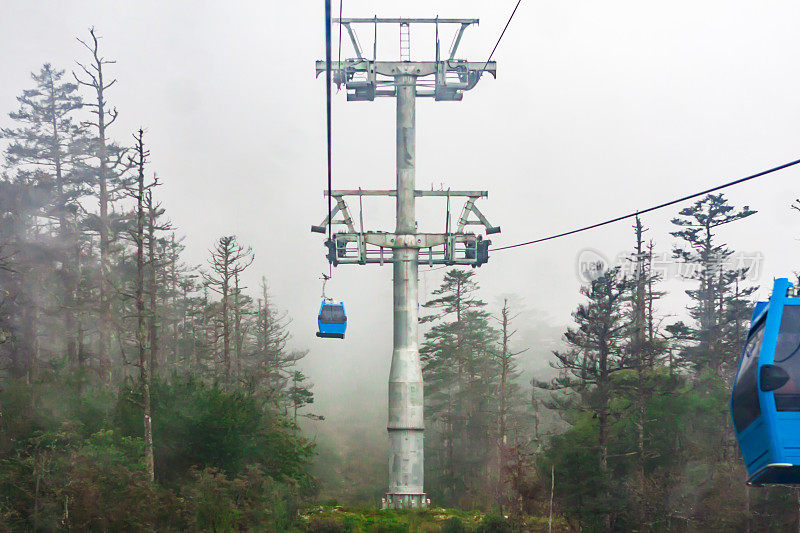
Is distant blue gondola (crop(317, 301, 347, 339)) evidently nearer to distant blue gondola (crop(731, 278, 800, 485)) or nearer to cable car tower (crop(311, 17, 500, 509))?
cable car tower (crop(311, 17, 500, 509))

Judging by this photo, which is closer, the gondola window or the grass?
the gondola window

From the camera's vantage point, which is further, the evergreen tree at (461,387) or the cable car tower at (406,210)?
the evergreen tree at (461,387)

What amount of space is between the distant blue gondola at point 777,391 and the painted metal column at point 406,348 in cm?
2546

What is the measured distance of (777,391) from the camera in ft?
37.8

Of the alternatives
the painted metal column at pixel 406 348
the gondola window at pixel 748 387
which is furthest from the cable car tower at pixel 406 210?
the gondola window at pixel 748 387

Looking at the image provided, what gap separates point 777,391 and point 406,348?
27.3m

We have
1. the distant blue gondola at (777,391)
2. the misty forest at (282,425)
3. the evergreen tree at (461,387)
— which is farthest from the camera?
the evergreen tree at (461,387)

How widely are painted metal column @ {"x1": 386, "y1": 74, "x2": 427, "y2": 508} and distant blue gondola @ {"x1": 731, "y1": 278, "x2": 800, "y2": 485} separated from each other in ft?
83.5

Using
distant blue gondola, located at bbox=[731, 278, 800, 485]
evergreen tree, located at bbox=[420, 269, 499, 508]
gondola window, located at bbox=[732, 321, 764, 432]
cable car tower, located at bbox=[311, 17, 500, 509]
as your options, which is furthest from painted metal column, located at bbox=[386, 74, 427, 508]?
evergreen tree, located at bbox=[420, 269, 499, 508]

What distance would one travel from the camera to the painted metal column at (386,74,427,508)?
37.8m

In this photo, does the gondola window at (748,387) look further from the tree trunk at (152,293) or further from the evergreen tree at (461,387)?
the evergreen tree at (461,387)

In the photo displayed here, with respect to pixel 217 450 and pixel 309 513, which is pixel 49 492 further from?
pixel 309 513

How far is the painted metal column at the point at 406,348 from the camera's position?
37.8m

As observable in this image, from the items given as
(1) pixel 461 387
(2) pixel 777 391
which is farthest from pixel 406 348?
(1) pixel 461 387
